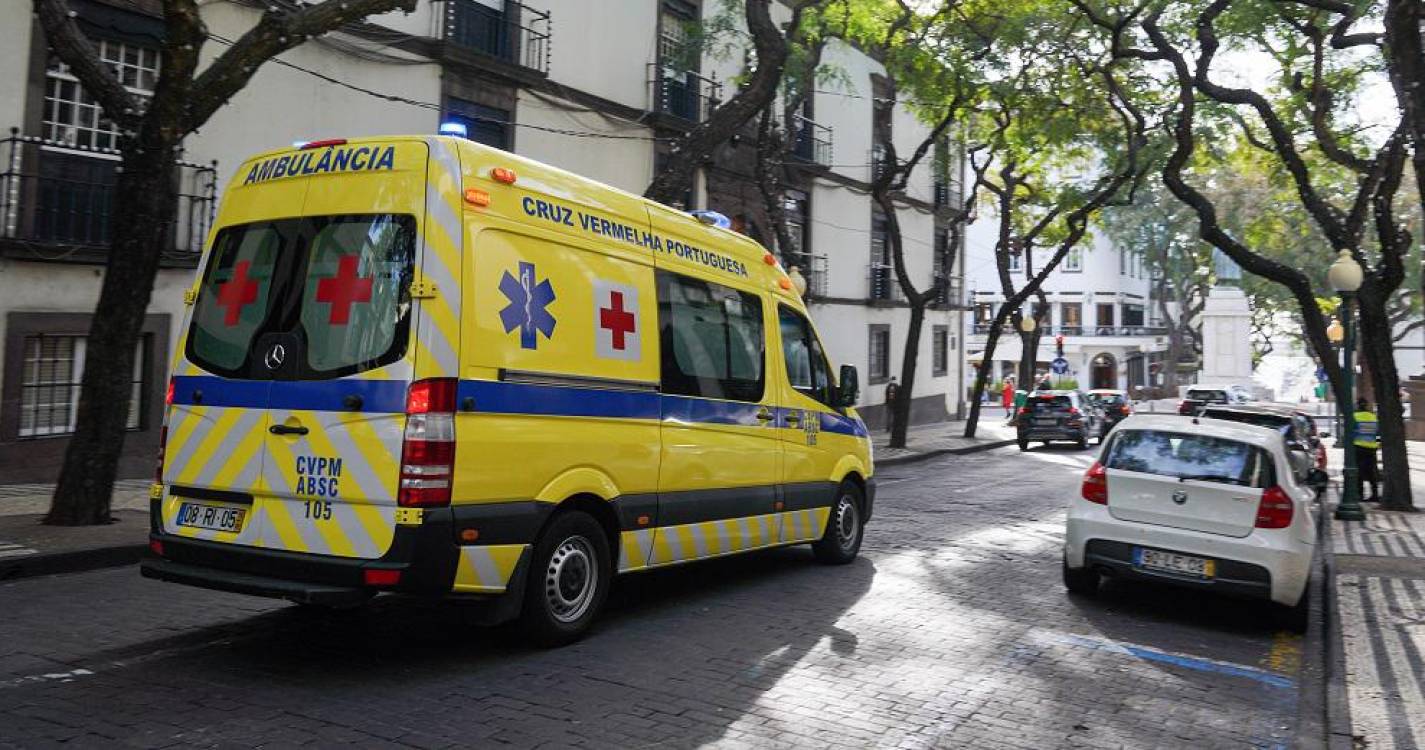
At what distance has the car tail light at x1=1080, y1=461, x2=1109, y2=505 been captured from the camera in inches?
308

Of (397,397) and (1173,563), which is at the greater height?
(397,397)

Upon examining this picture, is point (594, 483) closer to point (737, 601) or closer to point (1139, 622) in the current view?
point (737, 601)

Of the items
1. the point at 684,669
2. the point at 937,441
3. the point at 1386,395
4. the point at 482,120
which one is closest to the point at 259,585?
the point at 684,669

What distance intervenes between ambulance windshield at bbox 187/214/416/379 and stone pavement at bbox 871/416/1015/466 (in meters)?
16.3

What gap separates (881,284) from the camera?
30125mm

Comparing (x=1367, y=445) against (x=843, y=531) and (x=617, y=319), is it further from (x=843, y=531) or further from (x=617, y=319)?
(x=617, y=319)

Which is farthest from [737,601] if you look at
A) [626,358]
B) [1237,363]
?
[1237,363]

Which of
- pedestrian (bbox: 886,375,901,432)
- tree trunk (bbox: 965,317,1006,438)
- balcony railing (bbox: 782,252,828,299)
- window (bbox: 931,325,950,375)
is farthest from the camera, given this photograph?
window (bbox: 931,325,950,375)

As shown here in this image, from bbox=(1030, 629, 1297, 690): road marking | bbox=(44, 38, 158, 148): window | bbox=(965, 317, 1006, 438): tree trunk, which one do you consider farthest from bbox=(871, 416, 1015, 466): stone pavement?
bbox=(44, 38, 158, 148): window

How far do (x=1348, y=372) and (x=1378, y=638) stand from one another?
320 inches

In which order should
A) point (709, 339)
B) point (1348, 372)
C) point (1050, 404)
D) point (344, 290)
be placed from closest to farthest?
point (344, 290), point (709, 339), point (1348, 372), point (1050, 404)

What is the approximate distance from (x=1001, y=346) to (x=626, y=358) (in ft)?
198

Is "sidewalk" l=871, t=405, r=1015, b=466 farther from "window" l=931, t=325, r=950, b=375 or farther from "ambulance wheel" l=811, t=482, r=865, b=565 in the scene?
"ambulance wheel" l=811, t=482, r=865, b=565

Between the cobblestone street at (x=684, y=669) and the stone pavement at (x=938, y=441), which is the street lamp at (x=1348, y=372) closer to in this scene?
the cobblestone street at (x=684, y=669)
